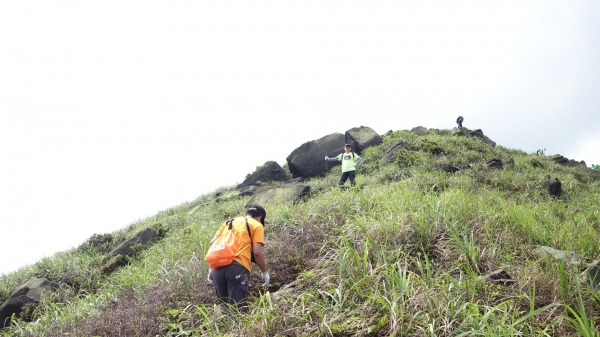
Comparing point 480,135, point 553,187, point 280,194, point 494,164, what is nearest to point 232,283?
point 280,194

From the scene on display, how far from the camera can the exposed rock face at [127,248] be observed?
8914 millimetres

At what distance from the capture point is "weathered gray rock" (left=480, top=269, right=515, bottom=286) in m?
3.62

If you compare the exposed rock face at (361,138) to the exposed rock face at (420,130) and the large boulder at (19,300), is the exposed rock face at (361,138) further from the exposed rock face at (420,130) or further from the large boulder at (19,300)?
the large boulder at (19,300)

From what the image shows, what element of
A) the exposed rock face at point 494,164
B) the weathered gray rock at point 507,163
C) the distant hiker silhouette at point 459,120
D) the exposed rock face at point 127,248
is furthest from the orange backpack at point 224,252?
the distant hiker silhouette at point 459,120

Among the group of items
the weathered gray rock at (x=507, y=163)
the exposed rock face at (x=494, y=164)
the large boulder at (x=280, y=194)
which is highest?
the large boulder at (x=280, y=194)

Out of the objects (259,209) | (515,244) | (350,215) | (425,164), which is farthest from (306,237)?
(425,164)

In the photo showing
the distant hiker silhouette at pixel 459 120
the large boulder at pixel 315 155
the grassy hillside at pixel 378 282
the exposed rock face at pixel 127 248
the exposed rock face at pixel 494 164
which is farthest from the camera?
the distant hiker silhouette at pixel 459 120

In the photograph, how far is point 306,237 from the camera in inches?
230

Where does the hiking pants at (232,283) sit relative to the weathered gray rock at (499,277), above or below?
above

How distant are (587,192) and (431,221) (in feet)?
35.1

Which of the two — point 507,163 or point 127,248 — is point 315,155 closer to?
point 507,163

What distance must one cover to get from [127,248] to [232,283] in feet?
21.7

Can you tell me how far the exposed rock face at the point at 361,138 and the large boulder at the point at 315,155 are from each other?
28.0 inches

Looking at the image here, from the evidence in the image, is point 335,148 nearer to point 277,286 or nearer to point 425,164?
point 425,164
